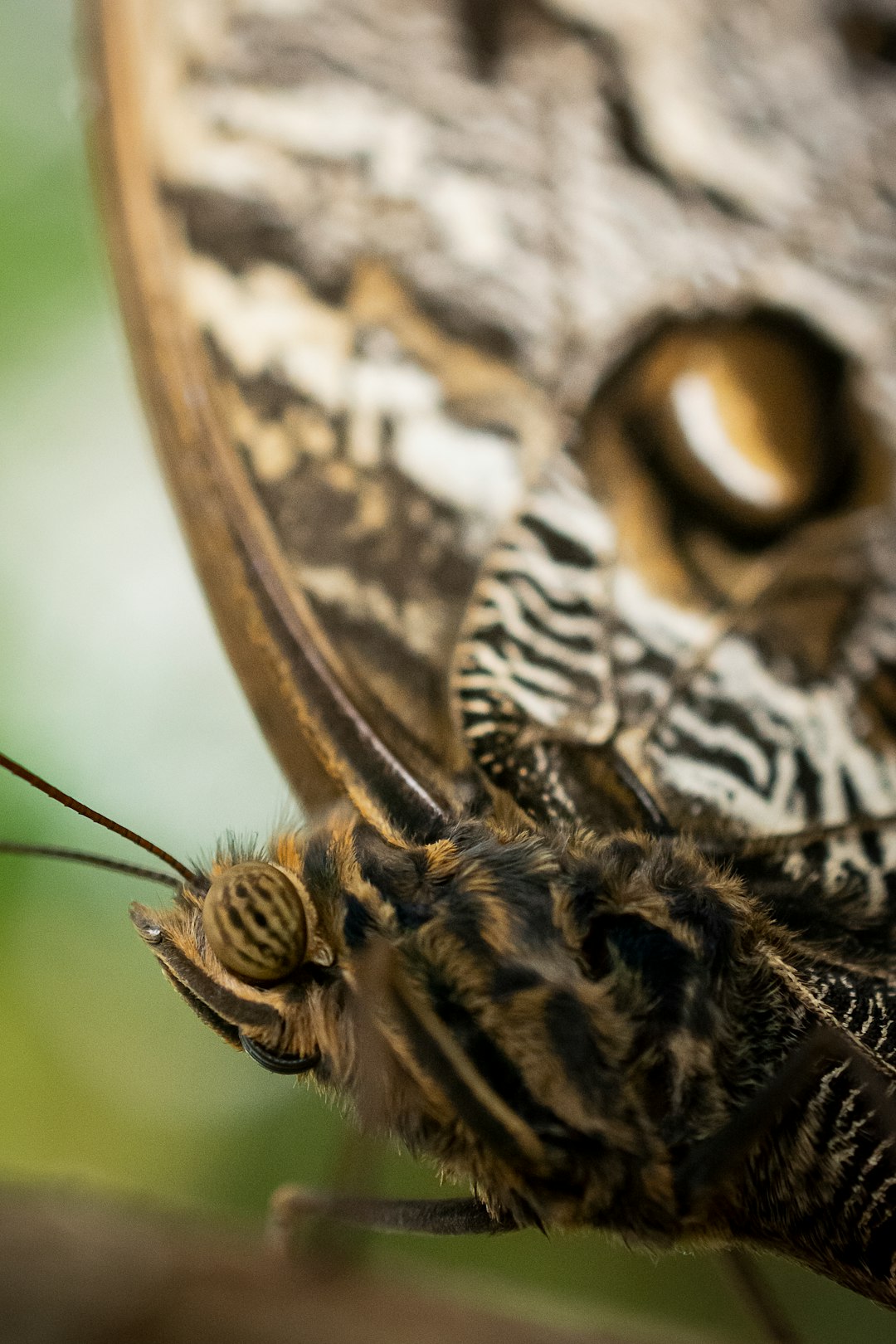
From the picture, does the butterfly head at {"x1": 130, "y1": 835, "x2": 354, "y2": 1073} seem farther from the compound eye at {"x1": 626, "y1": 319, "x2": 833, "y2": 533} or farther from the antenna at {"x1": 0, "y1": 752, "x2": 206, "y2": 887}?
the compound eye at {"x1": 626, "y1": 319, "x2": 833, "y2": 533}

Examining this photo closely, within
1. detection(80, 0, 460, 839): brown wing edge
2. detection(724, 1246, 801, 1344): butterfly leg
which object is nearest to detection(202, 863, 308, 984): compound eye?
detection(80, 0, 460, 839): brown wing edge

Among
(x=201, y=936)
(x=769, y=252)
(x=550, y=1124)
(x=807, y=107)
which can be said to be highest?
(x=807, y=107)

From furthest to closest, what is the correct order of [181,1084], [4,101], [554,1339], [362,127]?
[4,101], [181,1084], [362,127], [554,1339]

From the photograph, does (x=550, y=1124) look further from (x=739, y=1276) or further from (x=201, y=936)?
(x=739, y=1276)

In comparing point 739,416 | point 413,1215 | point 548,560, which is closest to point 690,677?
point 548,560

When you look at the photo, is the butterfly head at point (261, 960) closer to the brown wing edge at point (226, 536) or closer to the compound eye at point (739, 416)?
the brown wing edge at point (226, 536)

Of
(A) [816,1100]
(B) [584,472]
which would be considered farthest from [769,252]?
(A) [816,1100]

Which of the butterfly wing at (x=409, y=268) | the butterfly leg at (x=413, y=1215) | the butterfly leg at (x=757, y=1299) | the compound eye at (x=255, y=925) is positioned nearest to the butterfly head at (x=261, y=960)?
the compound eye at (x=255, y=925)
